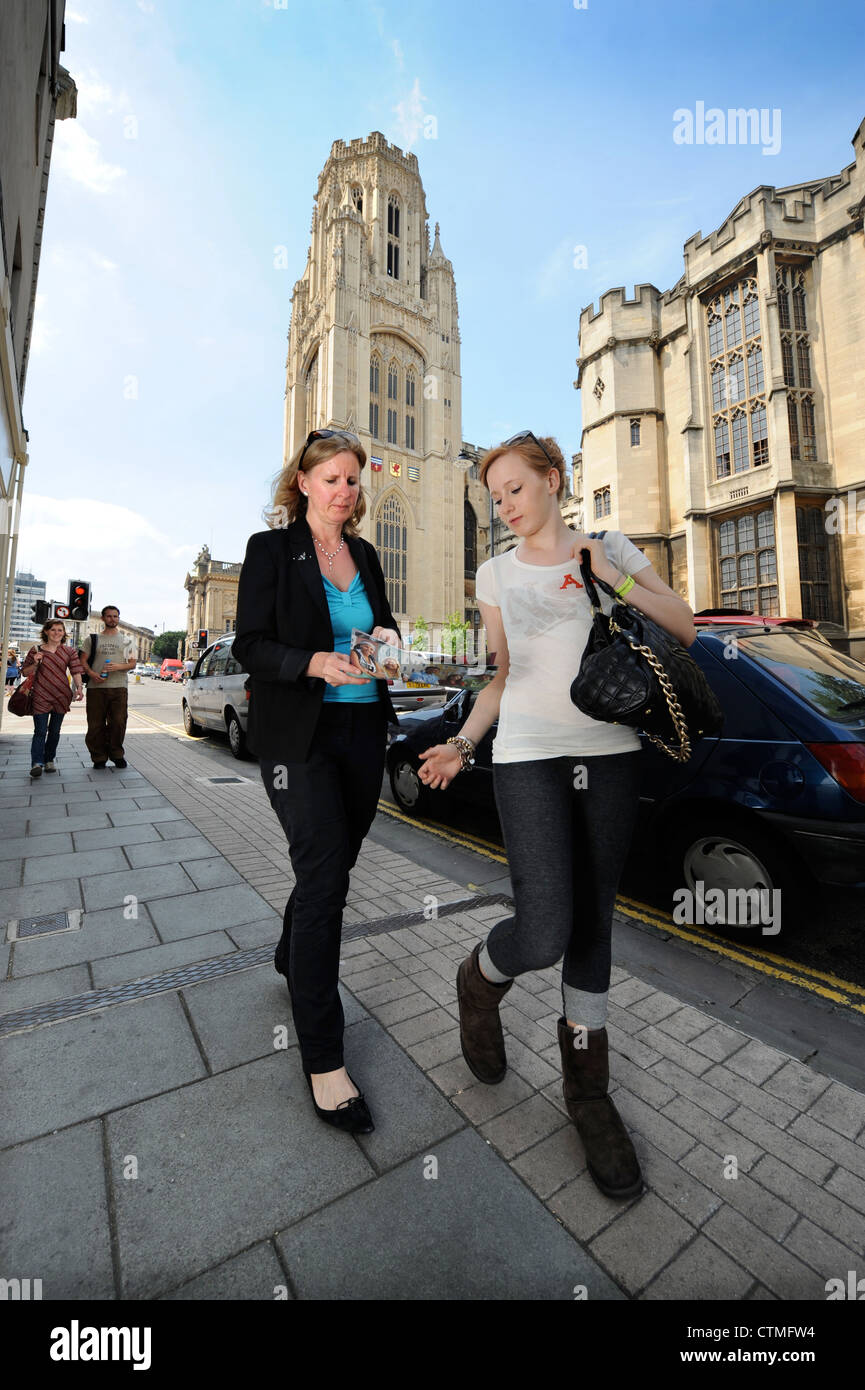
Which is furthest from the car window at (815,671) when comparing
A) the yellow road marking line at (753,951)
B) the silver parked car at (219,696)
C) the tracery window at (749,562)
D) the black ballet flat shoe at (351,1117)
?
the tracery window at (749,562)

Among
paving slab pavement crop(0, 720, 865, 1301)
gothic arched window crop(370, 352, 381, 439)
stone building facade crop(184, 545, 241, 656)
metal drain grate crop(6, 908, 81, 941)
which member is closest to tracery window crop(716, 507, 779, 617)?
paving slab pavement crop(0, 720, 865, 1301)

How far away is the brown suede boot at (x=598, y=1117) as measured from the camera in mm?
1584

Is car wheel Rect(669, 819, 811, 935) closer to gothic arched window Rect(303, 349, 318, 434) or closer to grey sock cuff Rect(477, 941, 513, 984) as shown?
grey sock cuff Rect(477, 941, 513, 984)

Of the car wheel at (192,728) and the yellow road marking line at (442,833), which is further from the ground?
the car wheel at (192,728)

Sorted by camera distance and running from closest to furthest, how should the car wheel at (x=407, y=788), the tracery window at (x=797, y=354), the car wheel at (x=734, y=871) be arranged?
the car wheel at (x=734, y=871)
the car wheel at (x=407, y=788)
the tracery window at (x=797, y=354)

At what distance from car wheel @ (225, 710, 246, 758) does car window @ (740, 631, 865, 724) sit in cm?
761

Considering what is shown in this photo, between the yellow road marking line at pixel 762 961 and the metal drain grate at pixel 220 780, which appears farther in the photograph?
the metal drain grate at pixel 220 780

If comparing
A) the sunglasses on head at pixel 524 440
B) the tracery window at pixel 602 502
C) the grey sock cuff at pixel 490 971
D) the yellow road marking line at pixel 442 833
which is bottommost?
the yellow road marking line at pixel 442 833

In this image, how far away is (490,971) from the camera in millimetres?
1945

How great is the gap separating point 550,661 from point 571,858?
0.60 m

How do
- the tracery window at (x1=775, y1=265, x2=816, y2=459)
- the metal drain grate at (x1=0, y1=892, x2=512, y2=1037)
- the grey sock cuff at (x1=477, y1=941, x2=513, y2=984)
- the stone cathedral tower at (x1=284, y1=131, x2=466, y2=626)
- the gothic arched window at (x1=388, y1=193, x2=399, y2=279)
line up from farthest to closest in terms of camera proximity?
the gothic arched window at (x1=388, y1=193, x2=399, y2=279) < the stone cathedral tower at (x1=284, y1=131, x2=466, y2=626) < the tracery window at (x1=775, y1=265, x2=816, y2=459) < the metal drain grate at (x1=0, y1=892, x2=512, y2=1037) < the grey sock cuff at (x1=477, y1=941, x2=513, y2=984)

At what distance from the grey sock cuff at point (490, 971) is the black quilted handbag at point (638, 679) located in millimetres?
953

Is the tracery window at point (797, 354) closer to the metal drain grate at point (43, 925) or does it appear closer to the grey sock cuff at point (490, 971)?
the grey sock cuff at point (490, 971)

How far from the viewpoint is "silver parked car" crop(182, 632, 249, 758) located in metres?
9.18
